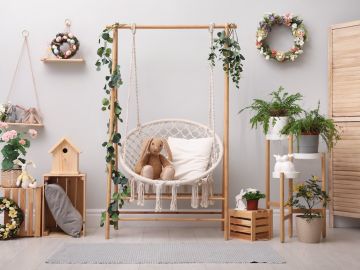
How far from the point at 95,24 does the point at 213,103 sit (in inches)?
50.4

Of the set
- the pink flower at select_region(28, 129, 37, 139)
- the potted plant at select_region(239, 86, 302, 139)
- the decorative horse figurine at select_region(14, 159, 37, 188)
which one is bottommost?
the decorative horse figurine at select_region(14, 159, 37, 188)

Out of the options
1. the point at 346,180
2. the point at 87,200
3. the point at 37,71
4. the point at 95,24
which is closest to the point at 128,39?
the point at 95,24

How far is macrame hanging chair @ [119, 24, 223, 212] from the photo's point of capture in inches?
154

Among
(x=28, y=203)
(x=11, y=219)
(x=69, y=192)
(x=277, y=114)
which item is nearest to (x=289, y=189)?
(x=277, y=114)

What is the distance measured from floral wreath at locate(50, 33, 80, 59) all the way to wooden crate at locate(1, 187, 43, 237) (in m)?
1.20

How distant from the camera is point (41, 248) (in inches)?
144

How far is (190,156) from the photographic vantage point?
432cm

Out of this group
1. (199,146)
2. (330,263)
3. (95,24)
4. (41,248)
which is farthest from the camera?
(95,24)

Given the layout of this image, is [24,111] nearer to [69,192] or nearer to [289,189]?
[69,192]

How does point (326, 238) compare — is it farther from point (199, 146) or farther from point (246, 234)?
point (199, 146)

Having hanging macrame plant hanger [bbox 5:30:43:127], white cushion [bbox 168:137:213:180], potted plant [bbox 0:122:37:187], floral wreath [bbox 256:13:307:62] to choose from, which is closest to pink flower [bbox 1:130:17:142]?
potted plant [bbox 0:122:37:187]

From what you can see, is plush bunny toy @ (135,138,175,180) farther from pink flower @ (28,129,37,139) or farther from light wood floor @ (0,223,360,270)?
pink flower @ (28,129,37,139)

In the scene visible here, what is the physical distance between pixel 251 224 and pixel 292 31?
181 centimetres

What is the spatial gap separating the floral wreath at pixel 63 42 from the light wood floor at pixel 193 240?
1.53 meters
